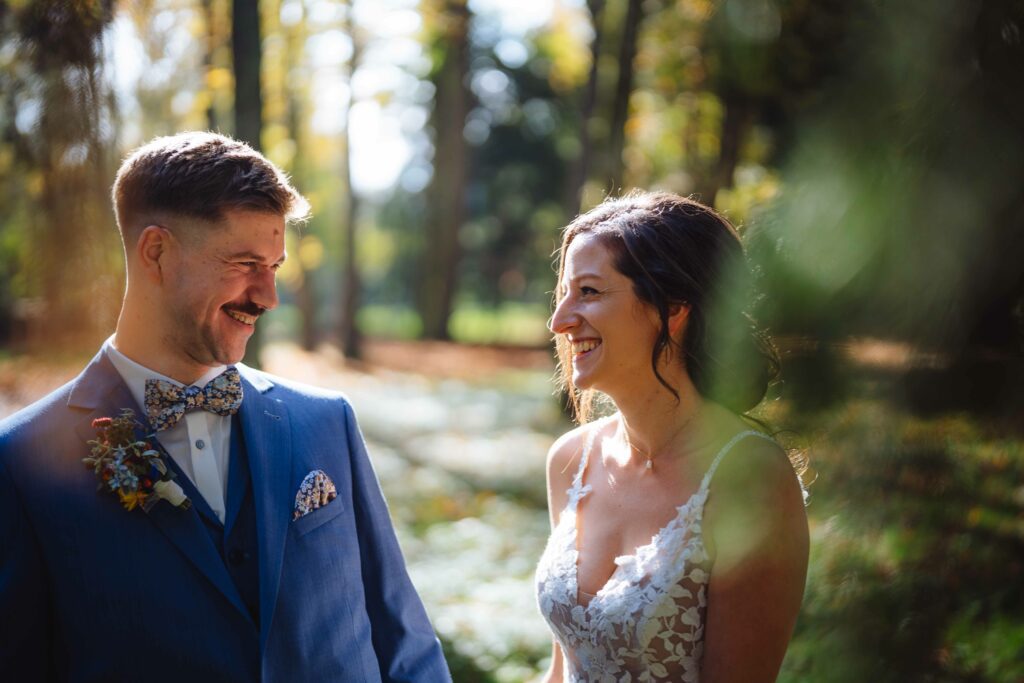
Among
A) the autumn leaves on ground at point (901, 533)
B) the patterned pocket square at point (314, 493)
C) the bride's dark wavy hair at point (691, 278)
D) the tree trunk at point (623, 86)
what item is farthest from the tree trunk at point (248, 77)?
the tree trunk at point (623, 86)

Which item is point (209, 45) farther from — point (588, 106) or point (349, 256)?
point (349, 256)

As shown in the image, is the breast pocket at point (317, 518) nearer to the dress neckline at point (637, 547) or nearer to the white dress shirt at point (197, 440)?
the white dress shirt at point (197, 440)

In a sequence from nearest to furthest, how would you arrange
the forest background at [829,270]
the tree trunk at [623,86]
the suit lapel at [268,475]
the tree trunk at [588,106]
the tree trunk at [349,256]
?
the forest background at [829,270]
the suit lapel at [268,475]
the tree trunk at [623,86]
the tree trunk at [588,106]
the tree trunk at [349,256]

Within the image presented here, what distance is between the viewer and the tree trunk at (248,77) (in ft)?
16.2

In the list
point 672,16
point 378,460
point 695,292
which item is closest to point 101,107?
point 695,292

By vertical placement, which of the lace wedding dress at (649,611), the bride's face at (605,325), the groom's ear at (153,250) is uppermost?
the groom's ear at (153,250)

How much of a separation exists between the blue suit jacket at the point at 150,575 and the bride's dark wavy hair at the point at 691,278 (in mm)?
947

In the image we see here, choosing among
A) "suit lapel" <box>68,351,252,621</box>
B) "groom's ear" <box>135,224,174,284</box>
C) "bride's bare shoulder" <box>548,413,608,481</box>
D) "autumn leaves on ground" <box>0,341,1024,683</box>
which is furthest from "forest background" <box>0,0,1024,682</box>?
"groom's ear" <box>135,224,174,284</box>

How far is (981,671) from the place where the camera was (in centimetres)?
153

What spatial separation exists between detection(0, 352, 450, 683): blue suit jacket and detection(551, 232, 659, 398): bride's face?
0.73 metres

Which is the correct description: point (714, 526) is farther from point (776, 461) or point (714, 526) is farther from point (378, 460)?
point (378, 460)

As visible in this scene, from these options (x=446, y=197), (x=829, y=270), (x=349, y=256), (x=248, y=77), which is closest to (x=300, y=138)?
(x=349, y=256)

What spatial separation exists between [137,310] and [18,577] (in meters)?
0.67

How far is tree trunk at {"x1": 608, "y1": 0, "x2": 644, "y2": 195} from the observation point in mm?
9664
